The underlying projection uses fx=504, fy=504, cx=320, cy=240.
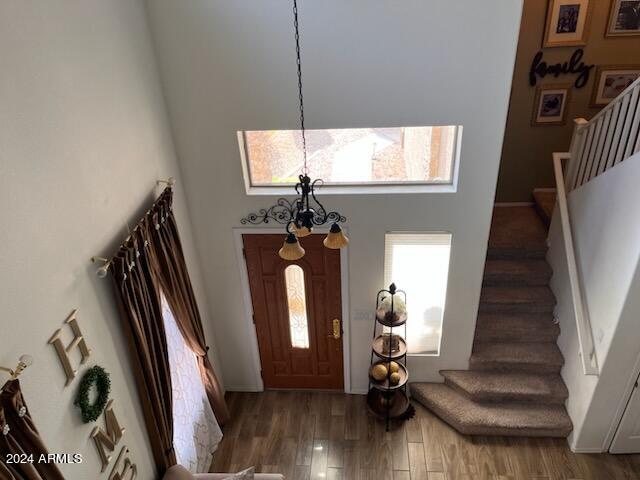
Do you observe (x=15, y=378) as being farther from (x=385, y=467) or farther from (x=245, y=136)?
(x=385, y=467)

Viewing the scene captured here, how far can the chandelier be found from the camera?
11.1 ft

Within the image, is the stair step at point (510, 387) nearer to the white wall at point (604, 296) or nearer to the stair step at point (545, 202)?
the white wall at point (604, 296)

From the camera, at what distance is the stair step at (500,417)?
509 centimetres

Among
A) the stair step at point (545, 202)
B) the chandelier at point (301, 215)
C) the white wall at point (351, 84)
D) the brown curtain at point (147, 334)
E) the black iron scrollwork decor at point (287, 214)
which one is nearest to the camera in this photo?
the brown curtain at point (147, 334)

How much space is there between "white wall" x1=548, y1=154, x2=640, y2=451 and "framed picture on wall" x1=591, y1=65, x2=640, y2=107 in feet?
5.28

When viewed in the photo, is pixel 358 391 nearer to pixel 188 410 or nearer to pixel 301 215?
pixel 188 410

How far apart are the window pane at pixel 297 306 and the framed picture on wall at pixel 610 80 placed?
166 inches

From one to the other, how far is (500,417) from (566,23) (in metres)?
4.43

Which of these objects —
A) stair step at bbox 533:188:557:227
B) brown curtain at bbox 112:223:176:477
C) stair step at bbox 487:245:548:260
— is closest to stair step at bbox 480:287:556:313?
stair step at bbox 487:245:548:260

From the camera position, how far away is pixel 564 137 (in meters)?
6.39

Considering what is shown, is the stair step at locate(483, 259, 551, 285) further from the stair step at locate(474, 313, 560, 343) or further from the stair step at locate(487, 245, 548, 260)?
the stair step at locate(474, 313, 560, 343)

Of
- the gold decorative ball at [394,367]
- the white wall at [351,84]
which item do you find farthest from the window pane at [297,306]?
the gold decorative ball at [394,367]

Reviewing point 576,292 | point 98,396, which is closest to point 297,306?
point 98,396

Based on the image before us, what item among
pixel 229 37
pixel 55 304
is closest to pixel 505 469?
pixel 55 304
